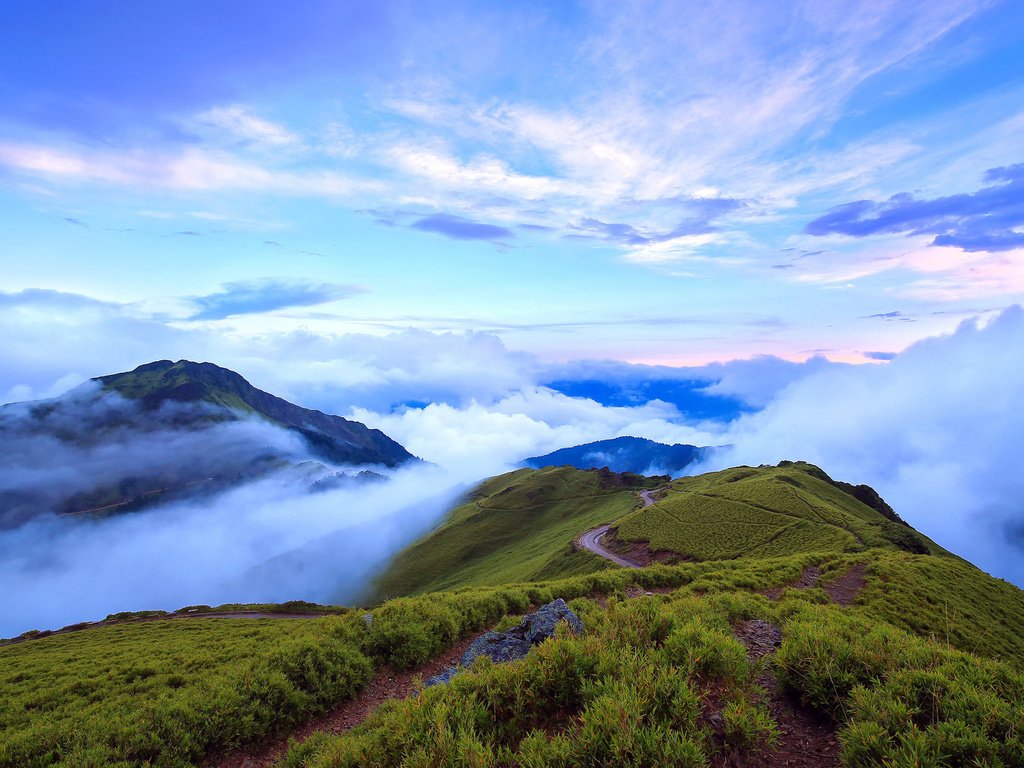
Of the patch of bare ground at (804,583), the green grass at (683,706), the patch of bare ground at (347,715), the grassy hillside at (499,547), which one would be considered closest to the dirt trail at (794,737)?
the green grass at (683,706)

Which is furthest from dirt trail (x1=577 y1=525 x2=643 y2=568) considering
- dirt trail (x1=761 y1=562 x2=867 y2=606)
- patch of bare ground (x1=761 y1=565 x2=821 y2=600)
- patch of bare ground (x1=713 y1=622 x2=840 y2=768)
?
patch of bare ground (x1=713 y1=622 x2=840 y2=768)

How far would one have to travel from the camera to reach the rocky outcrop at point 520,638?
16.3 meters

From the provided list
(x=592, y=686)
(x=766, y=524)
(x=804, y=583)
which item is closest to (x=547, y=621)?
(x=592, y=686)

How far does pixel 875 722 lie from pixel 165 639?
153 feet

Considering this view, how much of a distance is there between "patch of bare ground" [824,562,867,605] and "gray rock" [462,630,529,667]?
22168mm

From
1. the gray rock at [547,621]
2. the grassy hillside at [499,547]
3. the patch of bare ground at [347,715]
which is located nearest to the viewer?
the patch of bare ground at [347,715]

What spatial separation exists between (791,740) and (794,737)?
0.15 m

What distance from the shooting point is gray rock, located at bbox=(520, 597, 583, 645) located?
54.6ft

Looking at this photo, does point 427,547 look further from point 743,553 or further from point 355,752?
point 355,752

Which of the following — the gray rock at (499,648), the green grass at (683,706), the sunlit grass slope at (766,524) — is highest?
the green grass at (683,706)

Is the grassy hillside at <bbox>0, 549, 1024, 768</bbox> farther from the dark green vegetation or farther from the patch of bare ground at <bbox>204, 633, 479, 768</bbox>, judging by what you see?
the patch of bare ground at <bbox>204, 633, 479, 768</bbox>

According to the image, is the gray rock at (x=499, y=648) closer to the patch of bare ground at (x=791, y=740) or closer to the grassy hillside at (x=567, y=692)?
the grassy hillside at (x=567, y=692)

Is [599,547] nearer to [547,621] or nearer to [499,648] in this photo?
[547,621]

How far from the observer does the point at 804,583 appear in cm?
3228
